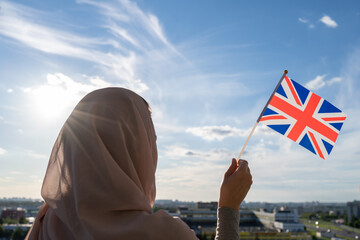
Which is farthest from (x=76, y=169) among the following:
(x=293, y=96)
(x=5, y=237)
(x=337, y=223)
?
(x=337, y=223)

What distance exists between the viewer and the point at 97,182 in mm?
711

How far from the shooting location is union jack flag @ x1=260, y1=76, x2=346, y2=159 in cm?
234

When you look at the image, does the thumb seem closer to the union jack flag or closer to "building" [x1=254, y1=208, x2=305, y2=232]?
the union jack flag

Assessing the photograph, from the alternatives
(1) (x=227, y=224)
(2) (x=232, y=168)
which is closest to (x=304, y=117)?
(2) (x=232, y=168)

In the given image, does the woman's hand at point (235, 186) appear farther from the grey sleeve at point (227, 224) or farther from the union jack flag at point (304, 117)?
the union jack flag at point (304, 117)

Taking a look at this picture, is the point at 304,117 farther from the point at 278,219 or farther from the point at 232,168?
the point at 278,219

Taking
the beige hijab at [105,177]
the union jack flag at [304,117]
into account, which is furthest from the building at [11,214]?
the beige hijab at [105,177]

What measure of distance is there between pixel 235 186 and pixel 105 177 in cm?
34

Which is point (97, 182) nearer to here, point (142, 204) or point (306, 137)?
point (142, 204)

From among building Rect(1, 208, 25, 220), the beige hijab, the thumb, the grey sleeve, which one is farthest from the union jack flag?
building Rect(1, 208, 25, 220)

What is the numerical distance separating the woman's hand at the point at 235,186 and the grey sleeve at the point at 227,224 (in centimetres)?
2

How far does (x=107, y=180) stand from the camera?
0.70 meters

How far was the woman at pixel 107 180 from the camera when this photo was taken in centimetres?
68

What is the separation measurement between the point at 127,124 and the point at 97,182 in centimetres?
14
